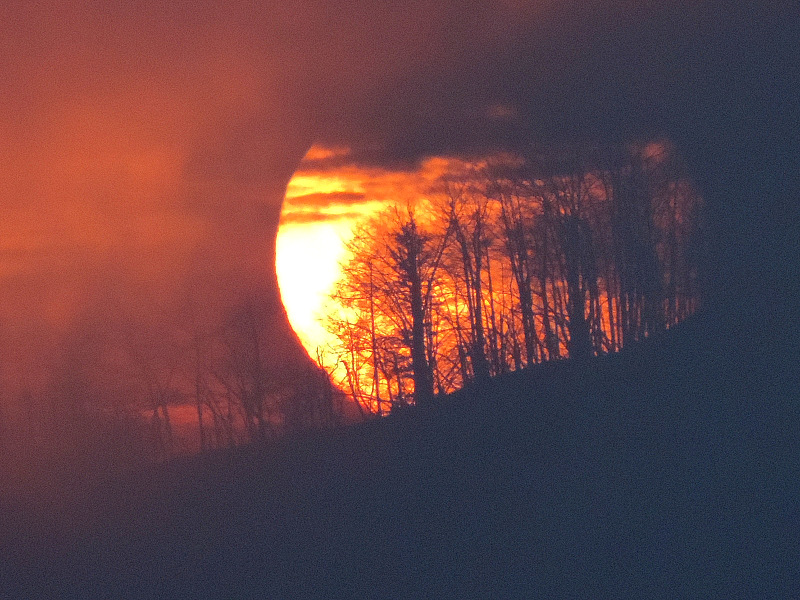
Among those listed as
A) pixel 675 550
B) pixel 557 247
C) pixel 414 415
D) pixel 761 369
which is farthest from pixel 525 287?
pixel 675 550

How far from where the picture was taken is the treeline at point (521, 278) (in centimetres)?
3544

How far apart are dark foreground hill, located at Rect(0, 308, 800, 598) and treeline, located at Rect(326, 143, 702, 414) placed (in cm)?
1628

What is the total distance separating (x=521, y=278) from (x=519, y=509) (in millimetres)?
27121

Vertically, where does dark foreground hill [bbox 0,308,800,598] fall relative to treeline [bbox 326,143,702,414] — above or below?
Result: below

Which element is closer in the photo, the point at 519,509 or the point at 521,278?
the point at 519,509

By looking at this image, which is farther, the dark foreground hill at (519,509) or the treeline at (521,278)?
the treeline at (521,278)

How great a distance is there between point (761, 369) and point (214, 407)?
142ft

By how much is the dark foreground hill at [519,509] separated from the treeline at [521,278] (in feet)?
53.4

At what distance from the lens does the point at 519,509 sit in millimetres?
12617

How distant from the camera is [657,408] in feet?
49.5

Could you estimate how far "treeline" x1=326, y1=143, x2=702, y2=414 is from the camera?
3544 cm

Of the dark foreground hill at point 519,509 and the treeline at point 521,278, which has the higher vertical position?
the treeline at point 521,278

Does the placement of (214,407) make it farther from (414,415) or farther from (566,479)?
(566,479)

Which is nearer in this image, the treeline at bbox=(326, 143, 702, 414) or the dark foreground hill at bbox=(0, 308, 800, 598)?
the dark foreground hill at bbox=(0, 308, 800, 598)
